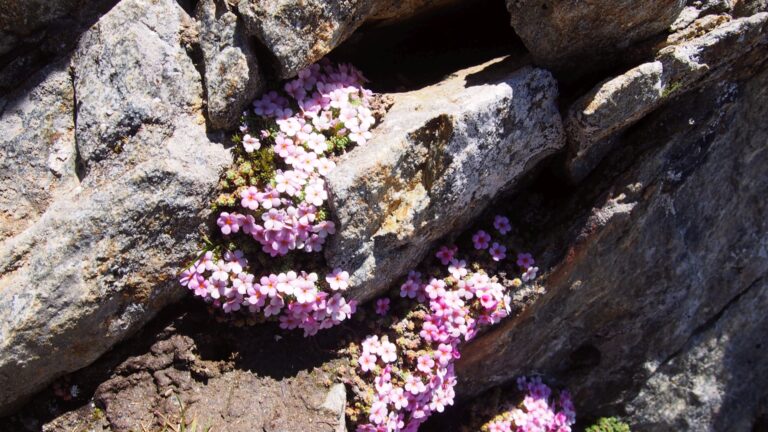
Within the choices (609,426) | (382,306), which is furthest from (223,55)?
(609,426)

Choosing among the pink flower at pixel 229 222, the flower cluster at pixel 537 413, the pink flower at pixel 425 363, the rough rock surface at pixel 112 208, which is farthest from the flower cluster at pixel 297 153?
the flower cluster at pixel 537 413

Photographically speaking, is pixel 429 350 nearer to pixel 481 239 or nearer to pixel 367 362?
pixel 367 362

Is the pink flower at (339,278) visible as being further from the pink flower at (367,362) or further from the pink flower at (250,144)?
the pink flower at (250,144)

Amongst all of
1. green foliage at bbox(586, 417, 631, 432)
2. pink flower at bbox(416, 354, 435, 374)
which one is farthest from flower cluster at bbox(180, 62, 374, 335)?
green foliage at bbox(586, 417, 631, 432)

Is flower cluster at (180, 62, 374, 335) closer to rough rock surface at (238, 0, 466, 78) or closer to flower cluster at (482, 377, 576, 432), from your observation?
rough rock surface at (238, 0, 466, 78)

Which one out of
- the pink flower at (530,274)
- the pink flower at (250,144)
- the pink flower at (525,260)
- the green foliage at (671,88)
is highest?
the pink flower at (250,144)
